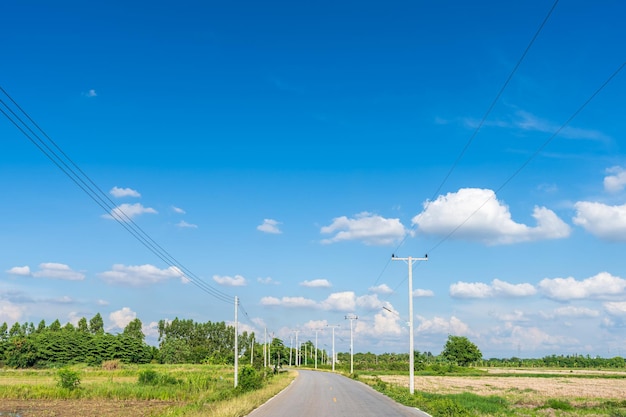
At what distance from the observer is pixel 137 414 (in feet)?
96.9

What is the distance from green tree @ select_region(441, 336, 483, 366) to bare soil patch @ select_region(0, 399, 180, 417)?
13403 centimetres

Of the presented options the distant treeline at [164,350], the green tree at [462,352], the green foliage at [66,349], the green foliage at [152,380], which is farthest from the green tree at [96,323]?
the green foliage at [152,380]

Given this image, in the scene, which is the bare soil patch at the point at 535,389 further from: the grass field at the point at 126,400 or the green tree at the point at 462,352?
the green tree at the point at 462,352

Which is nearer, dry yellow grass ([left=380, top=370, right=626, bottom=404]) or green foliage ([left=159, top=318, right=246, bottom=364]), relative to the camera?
dry yellow grass ([left=380, top=370, right=626, bottom=404])

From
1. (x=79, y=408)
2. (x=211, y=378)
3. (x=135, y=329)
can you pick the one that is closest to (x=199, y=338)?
(x=135, y=329)

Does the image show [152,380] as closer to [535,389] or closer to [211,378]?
[211,378]

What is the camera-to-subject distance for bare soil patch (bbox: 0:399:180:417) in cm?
3009

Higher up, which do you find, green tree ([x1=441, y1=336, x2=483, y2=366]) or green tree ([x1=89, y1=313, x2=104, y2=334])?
green tree ([x1=89, y1=313, x2=104, y2=334])

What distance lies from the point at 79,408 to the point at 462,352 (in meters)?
140

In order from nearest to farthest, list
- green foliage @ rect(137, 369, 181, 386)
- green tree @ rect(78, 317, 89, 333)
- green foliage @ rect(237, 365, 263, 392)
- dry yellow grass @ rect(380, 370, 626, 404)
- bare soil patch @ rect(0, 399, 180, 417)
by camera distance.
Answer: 1. bare soil patch @ rect(0, 399, 180, 417)
2. green foliage @ rect(237, 365, 263, 392)
3. dry yellow grass @ rect(380, 370, 626, 404)
4. green foliage @ rect(137, 369, 181, 386)
5. green tree @ rect(78, 317, 89, 333)

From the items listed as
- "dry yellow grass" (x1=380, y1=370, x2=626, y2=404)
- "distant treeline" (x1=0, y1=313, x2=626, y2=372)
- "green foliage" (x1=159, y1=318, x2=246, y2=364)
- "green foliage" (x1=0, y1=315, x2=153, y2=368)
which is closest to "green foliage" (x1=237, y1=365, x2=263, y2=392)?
"dry yellow grass" (x1=380, y1=370, x2=626, y2=404)

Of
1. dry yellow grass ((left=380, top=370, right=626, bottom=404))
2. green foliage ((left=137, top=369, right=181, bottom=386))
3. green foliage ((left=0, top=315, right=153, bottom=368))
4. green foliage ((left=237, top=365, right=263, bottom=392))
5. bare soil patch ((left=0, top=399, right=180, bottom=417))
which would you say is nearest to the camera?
bare soil patch ((left=0, top=399, right=180, bottom=417))

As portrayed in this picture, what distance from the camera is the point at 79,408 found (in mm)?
33781

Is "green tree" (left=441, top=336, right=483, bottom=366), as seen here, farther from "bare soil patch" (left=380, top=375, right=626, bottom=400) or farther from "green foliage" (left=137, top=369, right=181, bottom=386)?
"green foliage" (left=137, top=369, right=181, bottom=386)
